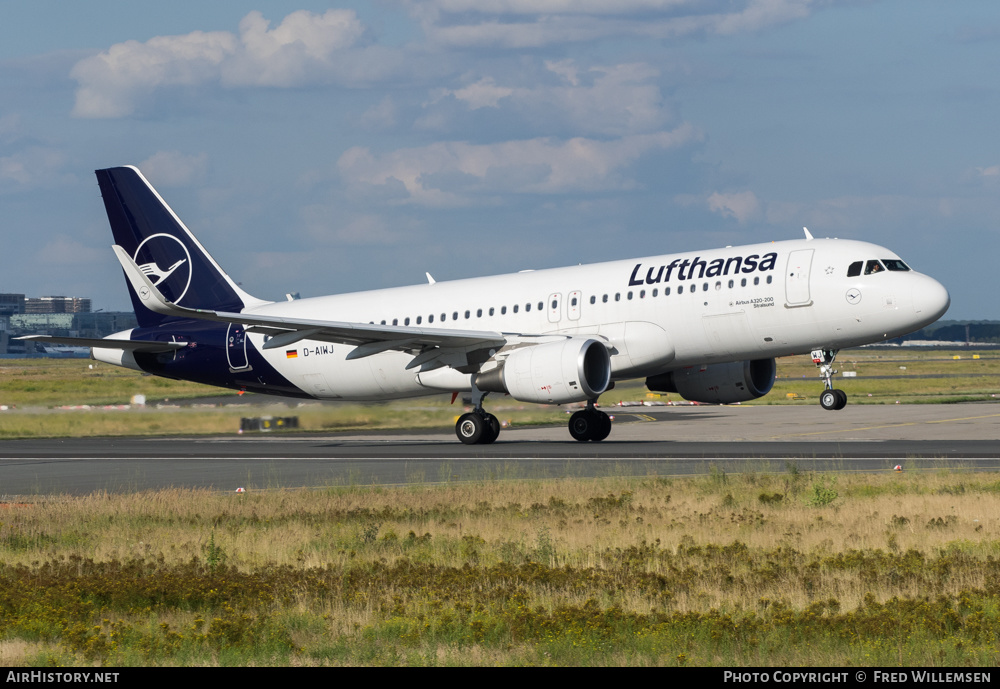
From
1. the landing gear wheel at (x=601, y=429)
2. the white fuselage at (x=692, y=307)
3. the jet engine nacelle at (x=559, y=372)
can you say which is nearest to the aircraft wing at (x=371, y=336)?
the white fuselage at (x=692, y=307)

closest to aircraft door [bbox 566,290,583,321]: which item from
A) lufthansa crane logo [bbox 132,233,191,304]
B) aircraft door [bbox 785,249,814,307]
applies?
aircraft door [bbox 785,249,814,307]

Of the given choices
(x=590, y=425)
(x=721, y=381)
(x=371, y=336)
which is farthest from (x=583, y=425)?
(x=371, y=336)

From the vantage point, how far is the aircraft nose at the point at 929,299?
1129 inches

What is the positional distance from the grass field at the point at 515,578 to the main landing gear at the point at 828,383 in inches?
348

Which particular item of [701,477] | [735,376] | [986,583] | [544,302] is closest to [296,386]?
[544,302]

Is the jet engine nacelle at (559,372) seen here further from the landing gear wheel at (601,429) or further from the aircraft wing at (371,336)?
the landing gear wheel at (601,429)

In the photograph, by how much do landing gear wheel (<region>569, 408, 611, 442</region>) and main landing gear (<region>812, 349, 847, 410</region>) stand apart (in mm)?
6831

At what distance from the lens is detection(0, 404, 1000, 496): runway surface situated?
24.3 metres

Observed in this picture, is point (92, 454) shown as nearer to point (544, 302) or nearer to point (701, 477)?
point (544, 302)

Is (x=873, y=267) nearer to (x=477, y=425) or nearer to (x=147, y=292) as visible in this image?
(x=477, y=425)

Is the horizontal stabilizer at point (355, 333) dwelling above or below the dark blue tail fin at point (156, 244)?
below

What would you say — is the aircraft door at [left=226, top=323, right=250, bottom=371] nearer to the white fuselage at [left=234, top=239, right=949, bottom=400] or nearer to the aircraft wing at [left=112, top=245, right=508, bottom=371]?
the white fuselage at [left=234, top=239, right=949, bottom=400]

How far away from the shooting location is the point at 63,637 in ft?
32.5

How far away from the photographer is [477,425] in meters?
33.5
